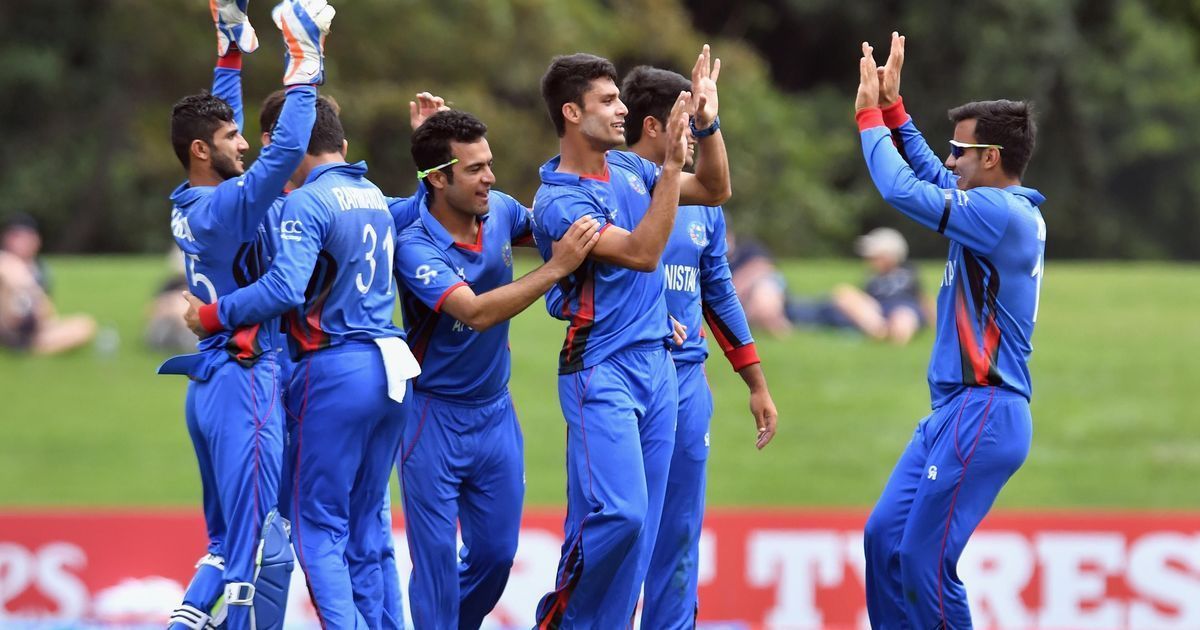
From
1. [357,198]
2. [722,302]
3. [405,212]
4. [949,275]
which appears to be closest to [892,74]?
[949,275]

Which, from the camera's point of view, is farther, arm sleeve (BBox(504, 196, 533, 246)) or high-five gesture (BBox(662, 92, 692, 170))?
arm sleeve (BBox(504, 196, 533, 246))

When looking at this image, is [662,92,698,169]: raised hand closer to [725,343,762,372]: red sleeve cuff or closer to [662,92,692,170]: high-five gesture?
[662,92,692,170]: high-five gesture

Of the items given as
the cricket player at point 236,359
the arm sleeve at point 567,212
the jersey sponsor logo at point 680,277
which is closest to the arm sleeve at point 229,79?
the cricket player at point 236,359

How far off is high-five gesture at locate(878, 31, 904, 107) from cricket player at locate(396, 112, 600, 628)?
1.82m

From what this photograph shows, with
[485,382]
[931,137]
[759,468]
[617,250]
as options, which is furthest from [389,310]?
[931,137]

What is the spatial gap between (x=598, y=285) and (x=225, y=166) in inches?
70.6

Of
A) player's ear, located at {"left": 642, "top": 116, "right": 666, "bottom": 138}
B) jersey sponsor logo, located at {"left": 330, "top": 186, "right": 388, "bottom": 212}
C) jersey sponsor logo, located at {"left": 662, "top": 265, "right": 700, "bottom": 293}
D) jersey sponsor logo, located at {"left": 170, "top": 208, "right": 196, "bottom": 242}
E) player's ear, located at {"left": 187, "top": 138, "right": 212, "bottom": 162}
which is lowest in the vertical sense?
jersey sponsor logo, located at {"left": 662, "top": 265, "right": 700, "bottom": 293}

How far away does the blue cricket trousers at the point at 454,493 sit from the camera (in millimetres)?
7547

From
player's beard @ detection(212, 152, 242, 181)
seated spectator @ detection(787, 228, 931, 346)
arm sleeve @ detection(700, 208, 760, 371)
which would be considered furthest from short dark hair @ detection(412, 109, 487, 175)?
seated spectator @ detection(787, 228, 931, 346)

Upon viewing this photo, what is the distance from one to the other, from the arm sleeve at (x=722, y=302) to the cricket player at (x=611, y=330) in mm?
745

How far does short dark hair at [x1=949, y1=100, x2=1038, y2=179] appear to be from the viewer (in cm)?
729

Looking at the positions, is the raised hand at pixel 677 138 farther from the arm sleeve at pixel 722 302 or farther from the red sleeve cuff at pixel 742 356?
the red sleeve cuff at pixel 742 356

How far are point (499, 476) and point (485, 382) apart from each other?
0.44 metres

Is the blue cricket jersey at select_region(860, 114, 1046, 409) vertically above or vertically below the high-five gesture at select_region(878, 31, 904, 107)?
below
